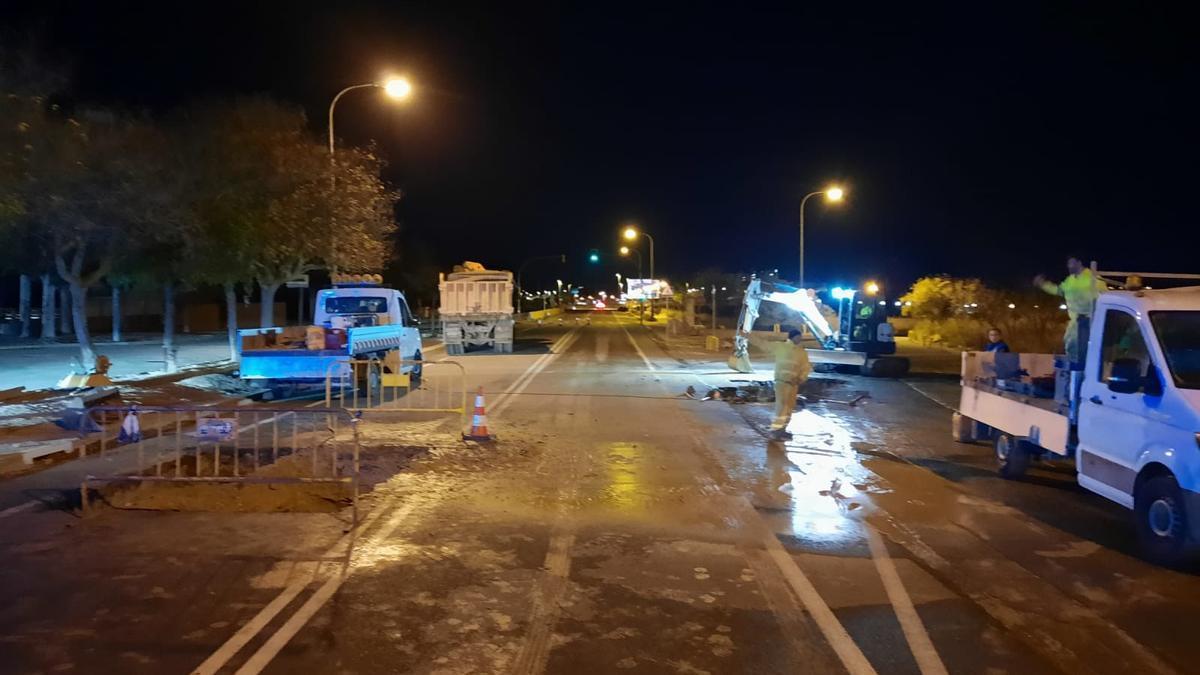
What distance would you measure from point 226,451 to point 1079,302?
34.0ft

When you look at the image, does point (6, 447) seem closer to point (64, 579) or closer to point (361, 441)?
point (361, 441)

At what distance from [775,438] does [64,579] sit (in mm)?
9591

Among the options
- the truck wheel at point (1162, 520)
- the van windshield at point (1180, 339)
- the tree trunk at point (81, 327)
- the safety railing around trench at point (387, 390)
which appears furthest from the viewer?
the tree trunk at point (81, 327)

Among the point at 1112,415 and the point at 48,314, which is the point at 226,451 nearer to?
the point at 1112,415

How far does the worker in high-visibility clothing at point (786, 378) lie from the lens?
13727mm

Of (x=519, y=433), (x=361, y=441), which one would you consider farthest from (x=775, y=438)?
(x=361, y=441)

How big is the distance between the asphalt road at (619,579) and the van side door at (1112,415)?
57 centimetres

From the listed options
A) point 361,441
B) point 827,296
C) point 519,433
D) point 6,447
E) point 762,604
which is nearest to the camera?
point 762,604

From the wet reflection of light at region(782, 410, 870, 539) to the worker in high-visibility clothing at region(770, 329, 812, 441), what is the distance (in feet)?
1.04

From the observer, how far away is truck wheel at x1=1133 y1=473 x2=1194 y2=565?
709 centimetres

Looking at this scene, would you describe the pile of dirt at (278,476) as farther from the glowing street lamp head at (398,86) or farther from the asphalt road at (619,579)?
the glowing street lamp head at (398,86)

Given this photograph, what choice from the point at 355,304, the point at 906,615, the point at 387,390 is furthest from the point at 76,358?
the point at 906,615

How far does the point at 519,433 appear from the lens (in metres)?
14.0

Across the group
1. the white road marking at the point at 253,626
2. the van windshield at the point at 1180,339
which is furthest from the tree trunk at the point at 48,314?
the van windshield at the point at 1180,339
